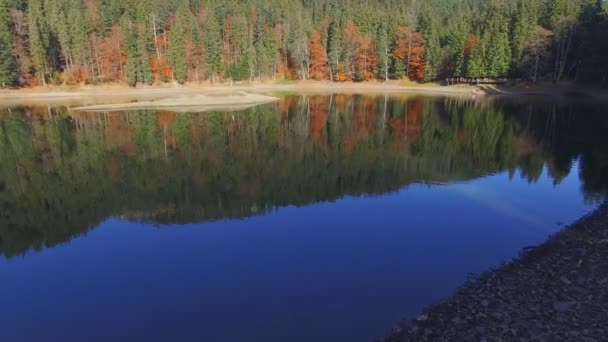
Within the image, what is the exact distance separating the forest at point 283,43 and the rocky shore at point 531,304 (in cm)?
7256

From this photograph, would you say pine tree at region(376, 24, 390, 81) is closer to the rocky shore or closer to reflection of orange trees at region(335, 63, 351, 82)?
reflection of orange trees at region(335, 63, 351, 82)

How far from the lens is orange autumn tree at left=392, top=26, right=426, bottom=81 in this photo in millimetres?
97125

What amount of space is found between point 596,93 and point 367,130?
1945 inches

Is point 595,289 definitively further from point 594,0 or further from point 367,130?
point 594,0

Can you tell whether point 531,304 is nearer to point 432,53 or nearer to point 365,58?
point 432,53

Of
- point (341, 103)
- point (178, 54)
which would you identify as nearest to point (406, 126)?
point (341, 103)

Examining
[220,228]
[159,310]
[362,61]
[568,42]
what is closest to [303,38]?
[362,61]

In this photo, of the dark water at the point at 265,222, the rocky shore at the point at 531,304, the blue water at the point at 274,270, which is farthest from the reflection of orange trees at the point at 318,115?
Result: the rocky shore at the point at 531,304

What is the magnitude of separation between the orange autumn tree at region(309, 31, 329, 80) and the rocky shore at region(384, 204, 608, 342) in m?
92.6

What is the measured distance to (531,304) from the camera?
459 inches

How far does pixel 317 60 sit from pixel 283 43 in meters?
10.1

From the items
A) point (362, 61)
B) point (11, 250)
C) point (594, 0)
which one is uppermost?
point (594, 0)

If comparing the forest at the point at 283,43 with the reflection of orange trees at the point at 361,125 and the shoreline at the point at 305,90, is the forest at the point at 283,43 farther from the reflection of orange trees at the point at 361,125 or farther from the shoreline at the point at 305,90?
the reflection of orange trees at the point at 361,125

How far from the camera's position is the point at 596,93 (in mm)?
71500
